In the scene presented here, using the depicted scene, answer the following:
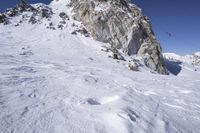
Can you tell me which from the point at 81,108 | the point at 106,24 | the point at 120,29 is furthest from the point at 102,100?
the point at 106,24

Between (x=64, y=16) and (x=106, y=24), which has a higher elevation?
(x=106, y=24)

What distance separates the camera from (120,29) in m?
30.3

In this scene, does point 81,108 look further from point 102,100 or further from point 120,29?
point 120,29

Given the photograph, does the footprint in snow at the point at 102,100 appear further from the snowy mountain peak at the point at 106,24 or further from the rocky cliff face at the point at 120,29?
the rocky cliff face at the point at 120,29

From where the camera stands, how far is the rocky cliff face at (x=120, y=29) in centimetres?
2925

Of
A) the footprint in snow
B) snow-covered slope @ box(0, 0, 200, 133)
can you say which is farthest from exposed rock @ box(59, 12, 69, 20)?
the footprint in snow

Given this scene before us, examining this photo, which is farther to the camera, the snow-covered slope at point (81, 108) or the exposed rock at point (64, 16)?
the exposed rock at point (64, 16)

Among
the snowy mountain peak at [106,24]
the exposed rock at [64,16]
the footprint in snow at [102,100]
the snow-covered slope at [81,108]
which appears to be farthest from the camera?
the exposed rock at [64,16]

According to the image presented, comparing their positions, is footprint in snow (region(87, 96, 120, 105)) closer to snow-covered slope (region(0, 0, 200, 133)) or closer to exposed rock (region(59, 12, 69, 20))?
snow-covered slope (region(0, 0, 200, 133))

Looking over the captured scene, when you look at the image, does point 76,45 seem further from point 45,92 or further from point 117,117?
point 117,117

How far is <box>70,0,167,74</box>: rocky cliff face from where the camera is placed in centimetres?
2925

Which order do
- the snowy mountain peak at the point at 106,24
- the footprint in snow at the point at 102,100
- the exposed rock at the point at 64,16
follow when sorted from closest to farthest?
the footprint in snow at the point at 102,100
the snowy mountain peak at the point at 106,24
the exposed rock at the point at 64,16

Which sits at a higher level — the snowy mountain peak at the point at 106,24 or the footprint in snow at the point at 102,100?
the snowy mountain peak at the point at 106,24

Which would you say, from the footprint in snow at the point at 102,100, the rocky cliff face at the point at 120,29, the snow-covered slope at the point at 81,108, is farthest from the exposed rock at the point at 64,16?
the footprint in snow at the point at 102,100
